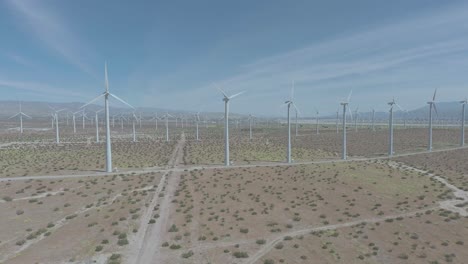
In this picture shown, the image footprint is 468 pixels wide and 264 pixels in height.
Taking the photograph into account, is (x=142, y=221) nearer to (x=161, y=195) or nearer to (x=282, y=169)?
(x=161, y=195)

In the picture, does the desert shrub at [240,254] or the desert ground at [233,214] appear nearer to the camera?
the desert shrub at [240,254]

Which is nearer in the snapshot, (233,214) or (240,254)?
(240,254)

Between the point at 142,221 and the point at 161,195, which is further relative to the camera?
the point at 161,195

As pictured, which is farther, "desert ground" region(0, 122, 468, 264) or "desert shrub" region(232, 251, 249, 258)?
"desert ground" region(0, 122, 468, 264)

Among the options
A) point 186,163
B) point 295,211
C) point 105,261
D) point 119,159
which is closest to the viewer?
point 105,261

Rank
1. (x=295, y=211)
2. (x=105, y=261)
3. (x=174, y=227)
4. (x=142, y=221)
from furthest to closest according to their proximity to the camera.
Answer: (x=295, y=211)
(x=142, y=221)
(x=174, y=227)
(x=105, y=261)

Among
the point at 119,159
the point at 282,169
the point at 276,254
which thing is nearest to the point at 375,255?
the point at 276,254
